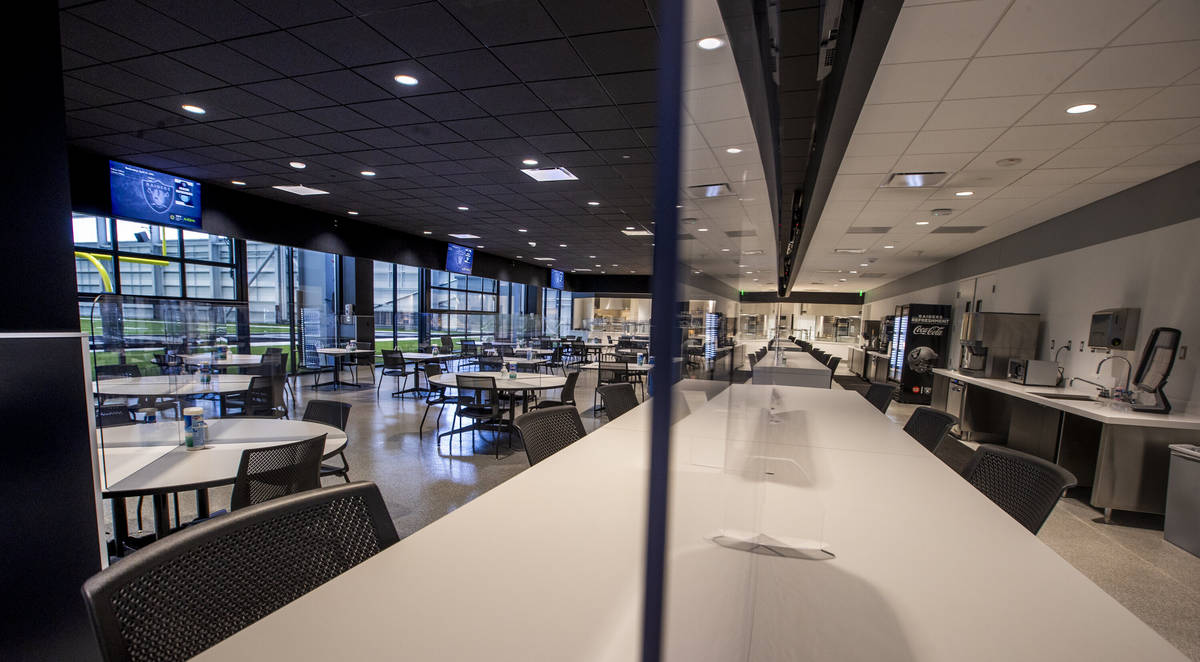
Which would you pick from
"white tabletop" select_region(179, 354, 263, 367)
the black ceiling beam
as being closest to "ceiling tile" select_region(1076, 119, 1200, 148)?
the black ceiling beam

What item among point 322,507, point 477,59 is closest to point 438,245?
point 477,59

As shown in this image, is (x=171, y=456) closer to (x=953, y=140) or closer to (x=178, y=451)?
(x=178, y=451)

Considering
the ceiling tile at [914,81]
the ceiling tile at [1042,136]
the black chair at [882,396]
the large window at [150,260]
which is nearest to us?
the ceiling tile at [914,81]

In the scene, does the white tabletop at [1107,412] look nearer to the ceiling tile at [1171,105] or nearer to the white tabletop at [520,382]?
the ceiling tile at [1171,105]

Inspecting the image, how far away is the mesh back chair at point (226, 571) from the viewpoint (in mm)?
809

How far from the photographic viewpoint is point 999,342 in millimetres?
5938

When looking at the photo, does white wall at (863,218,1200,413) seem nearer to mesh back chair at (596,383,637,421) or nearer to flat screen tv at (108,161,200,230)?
mesh back chair at (596,383,637,421)

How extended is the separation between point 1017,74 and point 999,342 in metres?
4.64

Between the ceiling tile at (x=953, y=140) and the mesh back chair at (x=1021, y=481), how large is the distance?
2.57m

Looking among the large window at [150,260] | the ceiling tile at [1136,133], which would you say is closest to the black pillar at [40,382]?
the large window at [150,260]

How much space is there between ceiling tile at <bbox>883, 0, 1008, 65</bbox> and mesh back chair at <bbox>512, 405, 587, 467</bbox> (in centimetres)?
239

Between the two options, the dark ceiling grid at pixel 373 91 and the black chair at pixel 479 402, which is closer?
the dark ceiling grid at pixel 373 91

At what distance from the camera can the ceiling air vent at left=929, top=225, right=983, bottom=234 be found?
6.25 meters

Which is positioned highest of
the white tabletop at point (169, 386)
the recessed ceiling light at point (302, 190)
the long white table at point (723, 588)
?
the recessed ceiling light at point (302, 190)
